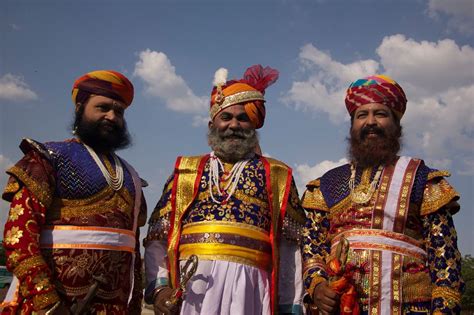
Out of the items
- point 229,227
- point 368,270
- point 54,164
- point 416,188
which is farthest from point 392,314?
point 54,164

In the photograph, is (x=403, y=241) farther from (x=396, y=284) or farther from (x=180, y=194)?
(x=180, y=194)

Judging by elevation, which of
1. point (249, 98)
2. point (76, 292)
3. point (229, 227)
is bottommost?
point (76, 292)

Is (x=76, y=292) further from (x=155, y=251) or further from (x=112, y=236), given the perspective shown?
(x=155, y=251)

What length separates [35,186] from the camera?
398 centimetres

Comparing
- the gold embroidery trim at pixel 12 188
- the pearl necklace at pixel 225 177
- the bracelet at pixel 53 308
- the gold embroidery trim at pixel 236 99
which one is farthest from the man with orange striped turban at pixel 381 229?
the gold embroidery trim at pixel 12 188

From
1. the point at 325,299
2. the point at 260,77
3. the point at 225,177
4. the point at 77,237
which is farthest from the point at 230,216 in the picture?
the point at 260,77

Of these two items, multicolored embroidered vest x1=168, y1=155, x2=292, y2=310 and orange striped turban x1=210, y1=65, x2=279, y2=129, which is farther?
orange striped turban x1=210, y1=65, x2=279, y2=129

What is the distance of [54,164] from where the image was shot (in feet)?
13.8

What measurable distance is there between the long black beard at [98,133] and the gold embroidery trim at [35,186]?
2.39 ft

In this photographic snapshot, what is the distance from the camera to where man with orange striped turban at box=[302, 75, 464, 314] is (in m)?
4.05

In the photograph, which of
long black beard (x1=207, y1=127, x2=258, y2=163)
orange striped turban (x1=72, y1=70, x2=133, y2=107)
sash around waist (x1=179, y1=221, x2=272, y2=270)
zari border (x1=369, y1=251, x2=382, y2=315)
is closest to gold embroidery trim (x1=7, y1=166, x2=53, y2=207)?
orange striped turban (x1=72, y1=70, x2=133, y2=107)

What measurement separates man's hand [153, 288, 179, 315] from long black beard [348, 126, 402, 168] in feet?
6.67

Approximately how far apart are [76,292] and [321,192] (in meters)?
2.25

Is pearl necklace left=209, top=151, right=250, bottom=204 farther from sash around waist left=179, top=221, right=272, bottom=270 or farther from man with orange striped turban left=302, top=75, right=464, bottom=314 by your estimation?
man with orange striped turban left=302, top=75, right=464, bottom=314
